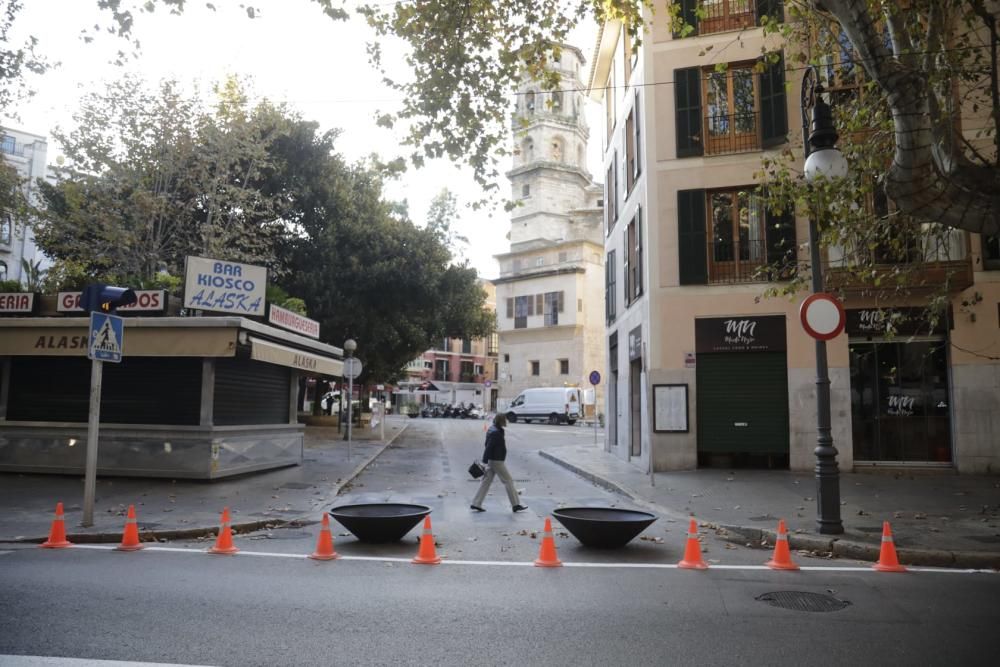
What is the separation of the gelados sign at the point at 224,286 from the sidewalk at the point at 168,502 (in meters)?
3.50

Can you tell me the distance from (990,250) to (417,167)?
13110 mm

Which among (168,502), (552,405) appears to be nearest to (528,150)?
(552,405)

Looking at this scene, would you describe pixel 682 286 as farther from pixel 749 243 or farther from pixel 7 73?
pixel 7 73

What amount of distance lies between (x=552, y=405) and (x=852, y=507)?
39.6 metres

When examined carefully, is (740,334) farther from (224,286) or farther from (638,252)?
(224,286)

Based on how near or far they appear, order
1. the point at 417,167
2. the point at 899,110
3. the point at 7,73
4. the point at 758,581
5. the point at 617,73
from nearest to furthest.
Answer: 1. the point at 758,581
2. the point at 899,110
3. the point at 417,167
4. the point at 7,73
5. the point at 617,73

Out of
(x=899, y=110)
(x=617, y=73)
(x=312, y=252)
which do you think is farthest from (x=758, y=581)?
(x=312, y=252)

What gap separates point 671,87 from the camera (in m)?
17.9

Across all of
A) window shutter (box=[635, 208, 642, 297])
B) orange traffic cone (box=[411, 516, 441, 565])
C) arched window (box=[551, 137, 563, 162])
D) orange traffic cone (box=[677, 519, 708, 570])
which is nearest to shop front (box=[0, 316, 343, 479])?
orange traffic cone (box=[411, 516, 441, 565])

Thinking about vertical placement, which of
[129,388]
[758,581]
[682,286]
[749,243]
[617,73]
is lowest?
[758,581]

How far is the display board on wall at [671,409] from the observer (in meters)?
16.8

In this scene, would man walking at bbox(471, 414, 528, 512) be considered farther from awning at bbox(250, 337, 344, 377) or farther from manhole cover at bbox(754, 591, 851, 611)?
manhole cover at bbox(754, 591, 851, 611)

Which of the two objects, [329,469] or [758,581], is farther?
[329,469]

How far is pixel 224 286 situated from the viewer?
14.6 metres
